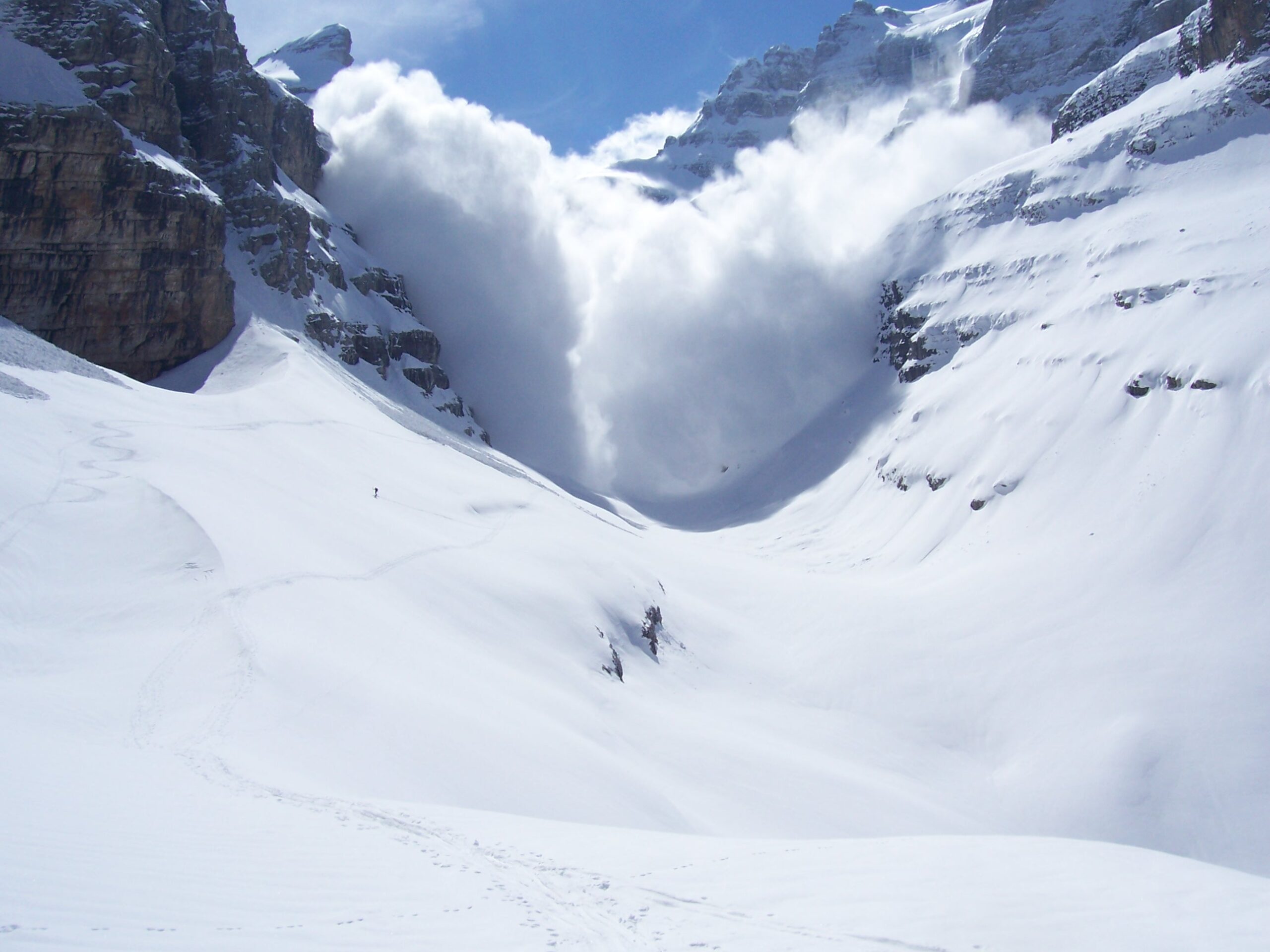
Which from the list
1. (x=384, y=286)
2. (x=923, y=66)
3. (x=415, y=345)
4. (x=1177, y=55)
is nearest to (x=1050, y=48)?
(x=923, y=66)

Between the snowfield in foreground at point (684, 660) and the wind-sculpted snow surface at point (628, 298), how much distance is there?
24.9 metres

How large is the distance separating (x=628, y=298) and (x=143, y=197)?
5839 centimetres

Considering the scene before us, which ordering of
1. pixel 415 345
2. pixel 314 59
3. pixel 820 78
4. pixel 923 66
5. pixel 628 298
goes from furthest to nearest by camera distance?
1. pixel 820 78
2. pixel 923 66
3. pixel 314 59
4. pixel 628 298
5. pixel 415 345

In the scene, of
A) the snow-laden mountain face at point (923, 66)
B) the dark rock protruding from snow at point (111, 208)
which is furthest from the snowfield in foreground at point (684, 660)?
the snow-laden mountain face at point (923, 66)

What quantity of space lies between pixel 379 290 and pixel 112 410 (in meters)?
55.9

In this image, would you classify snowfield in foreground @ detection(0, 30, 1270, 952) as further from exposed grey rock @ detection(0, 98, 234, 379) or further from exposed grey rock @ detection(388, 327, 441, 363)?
exposed grey rock @ detection(388, 327, 441, 363)

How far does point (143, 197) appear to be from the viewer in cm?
5334

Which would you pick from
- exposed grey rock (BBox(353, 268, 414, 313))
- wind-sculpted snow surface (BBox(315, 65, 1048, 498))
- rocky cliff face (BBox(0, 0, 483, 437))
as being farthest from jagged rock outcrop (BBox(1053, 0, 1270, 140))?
rocky cliff face (BBox(0, 0, 483, 437))

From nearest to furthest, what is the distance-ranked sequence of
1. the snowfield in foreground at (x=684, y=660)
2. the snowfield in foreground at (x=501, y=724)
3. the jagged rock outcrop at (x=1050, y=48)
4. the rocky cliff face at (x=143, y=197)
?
1. the snowfield in foreground at (x=501, y=724)
2. the snowfield in foreground at (x=684, y=660)
3. the rocky cliff face at (x=143, y=197)
4. the jagged rock outcrop at (x=1050, y=48)

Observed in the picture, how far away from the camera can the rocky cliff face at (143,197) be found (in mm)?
49812

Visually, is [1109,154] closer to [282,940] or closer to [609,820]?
[609,820]

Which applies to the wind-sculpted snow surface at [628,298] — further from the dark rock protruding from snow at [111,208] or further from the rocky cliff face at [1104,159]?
the dark rock protruding from snow at [111,208]

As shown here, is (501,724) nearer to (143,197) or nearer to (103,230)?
(103,230)

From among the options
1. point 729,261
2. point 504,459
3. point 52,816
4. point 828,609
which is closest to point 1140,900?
point 52,816
